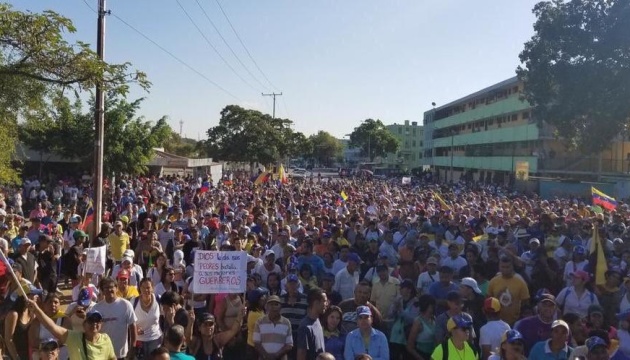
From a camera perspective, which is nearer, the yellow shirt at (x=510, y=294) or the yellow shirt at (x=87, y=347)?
the yellow shirt at (x=87, y=347)

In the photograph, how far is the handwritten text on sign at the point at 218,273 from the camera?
305 inches

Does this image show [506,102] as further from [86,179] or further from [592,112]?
[86,179]

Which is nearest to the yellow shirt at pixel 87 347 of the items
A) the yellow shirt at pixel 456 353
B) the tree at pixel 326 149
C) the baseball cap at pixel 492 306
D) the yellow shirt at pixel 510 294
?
the yellow shirt at pixel 456 353

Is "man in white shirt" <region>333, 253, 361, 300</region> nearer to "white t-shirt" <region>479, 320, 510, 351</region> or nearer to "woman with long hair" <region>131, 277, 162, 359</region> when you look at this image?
"white t-shirt" <region>479, 320, 510, 351</region>

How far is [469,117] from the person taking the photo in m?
66.3

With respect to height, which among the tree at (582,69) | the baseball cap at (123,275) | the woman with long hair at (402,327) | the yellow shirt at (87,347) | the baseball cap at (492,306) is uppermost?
the tree at (582,69)

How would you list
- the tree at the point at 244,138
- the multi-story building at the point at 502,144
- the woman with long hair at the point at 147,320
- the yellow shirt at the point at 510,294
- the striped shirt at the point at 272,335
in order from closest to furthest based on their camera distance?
the striped shirt at the point at 272,335, the woman with long hair at the point at 147,320, the yellow shirt at the point at 510,294, the multi-story building at the point at 502,144, the tree at the point at 244,138

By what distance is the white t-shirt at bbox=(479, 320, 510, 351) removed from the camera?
641 cm

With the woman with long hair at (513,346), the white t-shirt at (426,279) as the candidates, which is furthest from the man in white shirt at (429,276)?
the woman with long hair at (513,346)

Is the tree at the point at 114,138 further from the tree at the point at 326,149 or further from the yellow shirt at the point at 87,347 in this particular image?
the tree at the point at 326,149

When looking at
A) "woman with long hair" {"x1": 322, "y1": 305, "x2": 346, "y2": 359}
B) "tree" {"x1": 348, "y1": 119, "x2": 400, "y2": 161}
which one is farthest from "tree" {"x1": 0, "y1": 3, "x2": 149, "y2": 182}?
"tree" {"x1": 348, "y1": 119, "x2": 400, "y2": 161}

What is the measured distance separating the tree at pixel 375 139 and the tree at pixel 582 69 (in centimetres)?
7382

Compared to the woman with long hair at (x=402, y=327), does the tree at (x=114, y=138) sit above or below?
above

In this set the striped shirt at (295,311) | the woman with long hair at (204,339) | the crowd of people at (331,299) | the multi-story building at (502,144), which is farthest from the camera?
the multi-story building at (502,144)
